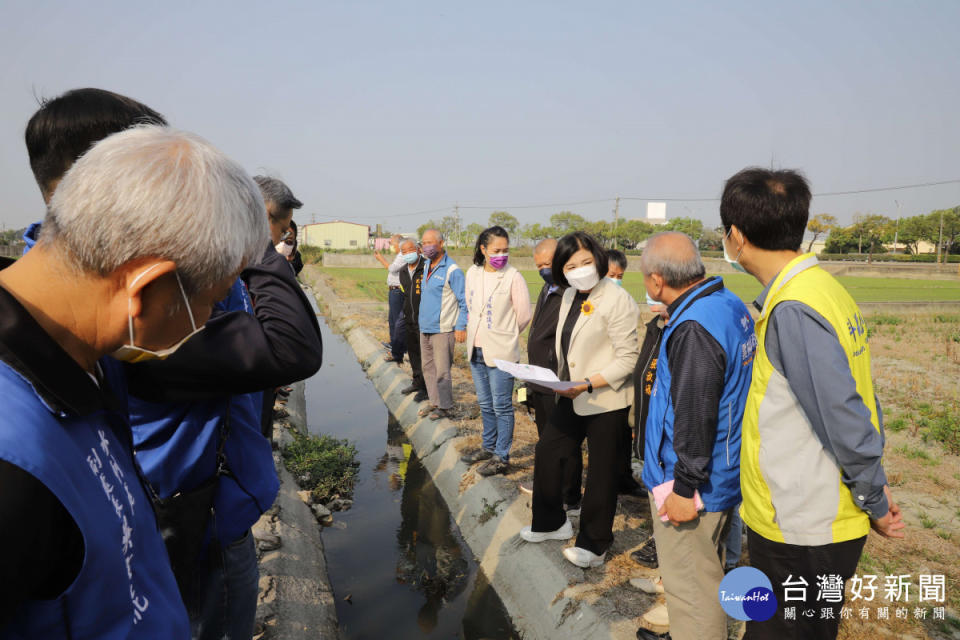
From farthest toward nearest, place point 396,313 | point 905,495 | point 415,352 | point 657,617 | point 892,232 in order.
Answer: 1. point 892,232
2. point 396,313
3. point 415,352
4. point 905,495
5. point 657,617

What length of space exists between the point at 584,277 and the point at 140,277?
9.76ft

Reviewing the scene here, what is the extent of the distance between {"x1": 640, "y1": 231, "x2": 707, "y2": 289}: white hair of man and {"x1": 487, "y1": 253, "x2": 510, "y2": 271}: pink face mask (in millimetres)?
2516

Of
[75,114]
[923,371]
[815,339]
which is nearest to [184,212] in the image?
[75,114]

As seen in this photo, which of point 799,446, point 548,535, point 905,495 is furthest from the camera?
point 905,495

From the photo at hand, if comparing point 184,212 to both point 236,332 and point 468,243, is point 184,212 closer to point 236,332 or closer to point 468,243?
point 236,332

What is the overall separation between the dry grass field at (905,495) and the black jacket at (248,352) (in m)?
2.51

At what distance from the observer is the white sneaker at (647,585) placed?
133 inches

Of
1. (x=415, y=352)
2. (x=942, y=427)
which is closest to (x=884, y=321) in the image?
(x=942, y=427)

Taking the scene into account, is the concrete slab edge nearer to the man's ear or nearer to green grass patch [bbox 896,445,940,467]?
the man's ear

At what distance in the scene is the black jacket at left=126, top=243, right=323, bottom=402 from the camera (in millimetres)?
1442

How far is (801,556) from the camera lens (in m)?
1.99

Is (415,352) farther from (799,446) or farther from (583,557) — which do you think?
(799,446)

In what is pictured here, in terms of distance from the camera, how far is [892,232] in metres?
59.2

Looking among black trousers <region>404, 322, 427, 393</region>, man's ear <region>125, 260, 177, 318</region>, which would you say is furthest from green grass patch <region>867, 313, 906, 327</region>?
man's ear <region>125, 260, 177, 318</region>
